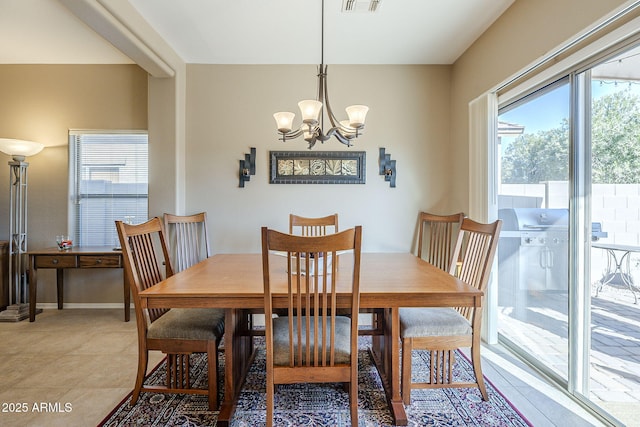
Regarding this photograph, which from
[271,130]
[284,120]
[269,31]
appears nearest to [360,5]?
[269,31]

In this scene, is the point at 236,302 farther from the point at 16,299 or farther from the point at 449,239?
the point at 16,299

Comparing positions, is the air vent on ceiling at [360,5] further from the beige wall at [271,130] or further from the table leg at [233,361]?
the table leg at [233,361]

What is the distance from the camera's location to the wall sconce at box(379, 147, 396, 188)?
318 cm

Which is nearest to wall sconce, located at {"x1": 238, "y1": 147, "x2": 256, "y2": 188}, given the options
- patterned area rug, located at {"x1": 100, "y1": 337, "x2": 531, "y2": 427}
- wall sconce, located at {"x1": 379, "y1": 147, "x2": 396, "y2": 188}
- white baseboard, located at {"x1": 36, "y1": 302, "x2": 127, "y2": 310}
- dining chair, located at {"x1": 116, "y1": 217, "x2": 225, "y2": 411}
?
wall sconce, located at {"x1": 379, "y1": 147, "x2": 396, "y2": 188}

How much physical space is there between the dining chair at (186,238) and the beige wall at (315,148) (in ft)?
0.48

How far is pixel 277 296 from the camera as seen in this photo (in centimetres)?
143

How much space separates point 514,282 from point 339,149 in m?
2.02

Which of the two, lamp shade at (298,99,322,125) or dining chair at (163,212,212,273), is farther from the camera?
dining chair at (163,212,212,273)

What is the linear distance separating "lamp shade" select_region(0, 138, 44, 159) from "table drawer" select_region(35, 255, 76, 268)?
106 centimetres

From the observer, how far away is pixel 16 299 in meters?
3.24

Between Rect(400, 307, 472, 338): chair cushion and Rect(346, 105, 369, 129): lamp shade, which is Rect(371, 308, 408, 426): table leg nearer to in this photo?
Rect(400, 307, 472, 338): chair cushion

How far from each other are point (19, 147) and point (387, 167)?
147 inches

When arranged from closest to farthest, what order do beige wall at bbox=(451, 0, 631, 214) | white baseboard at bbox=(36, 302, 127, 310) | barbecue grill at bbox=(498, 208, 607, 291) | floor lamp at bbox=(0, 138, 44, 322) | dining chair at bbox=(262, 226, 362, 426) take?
dining chair at bbox=(262, 226, 362, 426) → beige wall at bbox=(451, 0, 631, 214) → barbecue grill at bbox=(498, 208, 607, 291) → floor lamp at bbox=(0, 138, 44, 322) → white baseboard at bbox=(36, 302, 127, 310)

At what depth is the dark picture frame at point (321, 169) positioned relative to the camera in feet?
10.4
